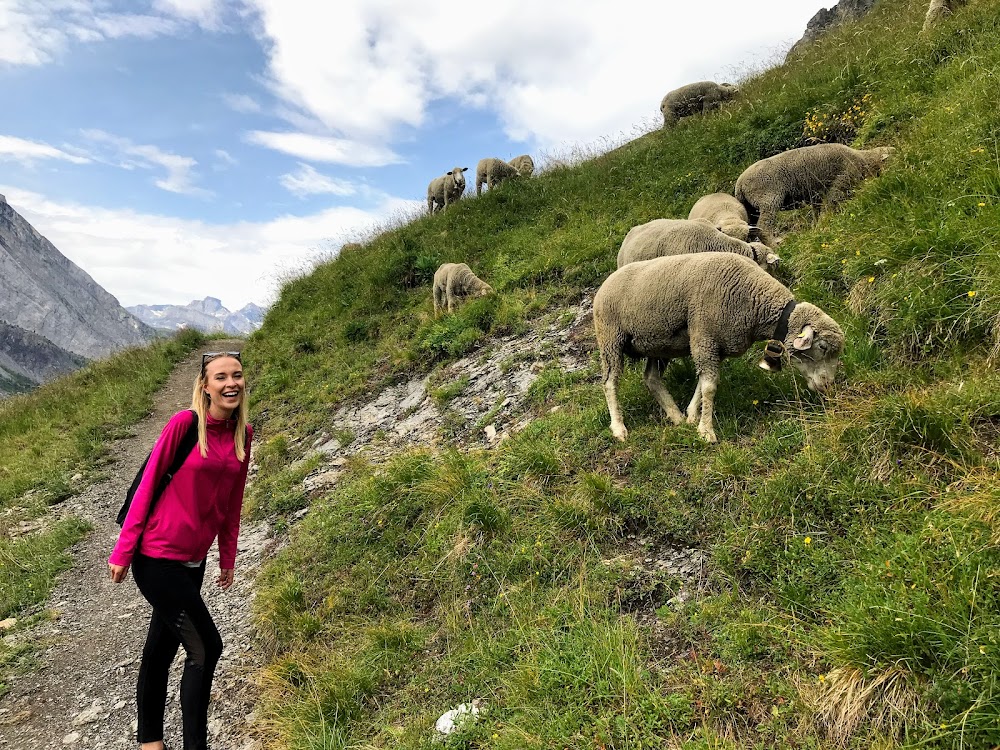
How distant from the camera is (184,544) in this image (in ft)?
11.8

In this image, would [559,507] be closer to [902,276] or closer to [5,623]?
[902,276]

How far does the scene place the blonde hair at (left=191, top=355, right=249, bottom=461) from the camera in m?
3.72

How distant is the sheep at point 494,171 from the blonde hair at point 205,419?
54.3 ft

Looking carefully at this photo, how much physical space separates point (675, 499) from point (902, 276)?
3.08 metres

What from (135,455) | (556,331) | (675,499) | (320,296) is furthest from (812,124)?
(135,455)

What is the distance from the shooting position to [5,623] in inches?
262

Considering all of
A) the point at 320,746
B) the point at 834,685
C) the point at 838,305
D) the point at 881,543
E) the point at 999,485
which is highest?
the point at 838,305

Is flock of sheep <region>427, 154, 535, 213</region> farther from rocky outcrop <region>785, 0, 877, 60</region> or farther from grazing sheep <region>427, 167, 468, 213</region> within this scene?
rocky outcrop <region>785, 0, 877, 60</region>

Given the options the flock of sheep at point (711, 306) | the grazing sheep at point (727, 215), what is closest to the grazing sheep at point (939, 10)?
the flock of sheep at point (711, 306)

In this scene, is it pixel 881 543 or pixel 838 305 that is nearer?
pixel 881 543

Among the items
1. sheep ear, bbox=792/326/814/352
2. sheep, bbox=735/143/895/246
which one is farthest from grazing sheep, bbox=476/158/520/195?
sheep ear, bbox=792/326/814/352

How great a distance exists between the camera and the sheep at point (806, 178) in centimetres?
810

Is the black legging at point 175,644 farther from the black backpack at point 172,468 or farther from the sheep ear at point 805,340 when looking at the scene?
the sheep ear at point 805,340

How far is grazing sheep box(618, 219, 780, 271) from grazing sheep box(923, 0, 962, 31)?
7.43m
